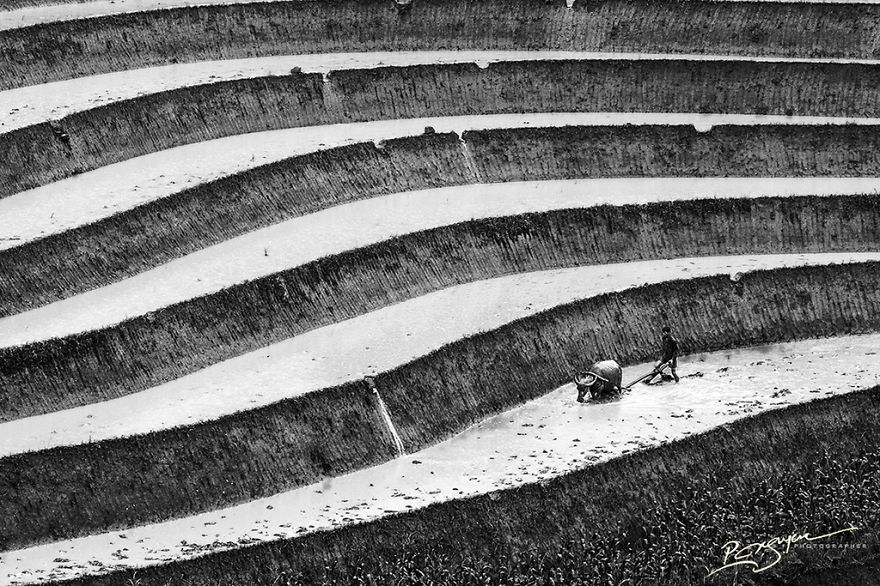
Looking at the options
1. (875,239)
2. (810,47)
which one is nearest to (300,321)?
(875,239)

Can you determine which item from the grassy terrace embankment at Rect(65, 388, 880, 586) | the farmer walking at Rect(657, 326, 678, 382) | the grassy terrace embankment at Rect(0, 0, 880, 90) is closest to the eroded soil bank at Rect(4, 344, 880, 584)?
the grassy terrace embankment at Rect(65, 388, 880, 586)

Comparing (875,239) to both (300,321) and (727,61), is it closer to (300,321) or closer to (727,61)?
(727,61)

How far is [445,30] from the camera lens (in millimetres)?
61656

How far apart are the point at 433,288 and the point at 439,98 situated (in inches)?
463

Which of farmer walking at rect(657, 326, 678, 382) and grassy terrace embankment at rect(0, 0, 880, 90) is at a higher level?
grassy terrace embankment at rect(0, 0, 880, 90)

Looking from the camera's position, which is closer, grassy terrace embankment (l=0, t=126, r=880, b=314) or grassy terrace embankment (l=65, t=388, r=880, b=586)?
grassy terrace embankment (l=65, t=388, r=880, b=586)

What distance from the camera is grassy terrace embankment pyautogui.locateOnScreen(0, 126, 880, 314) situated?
152ft

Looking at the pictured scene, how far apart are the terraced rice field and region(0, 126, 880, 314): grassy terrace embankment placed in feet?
0.30

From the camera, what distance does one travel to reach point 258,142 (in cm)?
5369

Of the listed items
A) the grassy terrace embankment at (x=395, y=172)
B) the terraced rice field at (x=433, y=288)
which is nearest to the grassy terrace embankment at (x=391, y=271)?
the terraced rice field at (x=433, y=288)

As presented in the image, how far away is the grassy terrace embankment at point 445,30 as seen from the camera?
5884cm

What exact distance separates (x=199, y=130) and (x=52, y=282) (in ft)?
33.9

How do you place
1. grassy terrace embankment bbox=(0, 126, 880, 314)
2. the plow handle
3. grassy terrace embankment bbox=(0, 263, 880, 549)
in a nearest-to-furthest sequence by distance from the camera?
grassy terrace embankment bbox=(0, 263, 880, 549)
the plow handle
grassy terrace embankment bbox=(0, 126, 880, 314)

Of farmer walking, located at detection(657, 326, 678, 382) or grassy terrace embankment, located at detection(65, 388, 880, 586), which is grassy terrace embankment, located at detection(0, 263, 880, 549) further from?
grassy terrace embankment, located at detection(65, 388, 880, 586)
